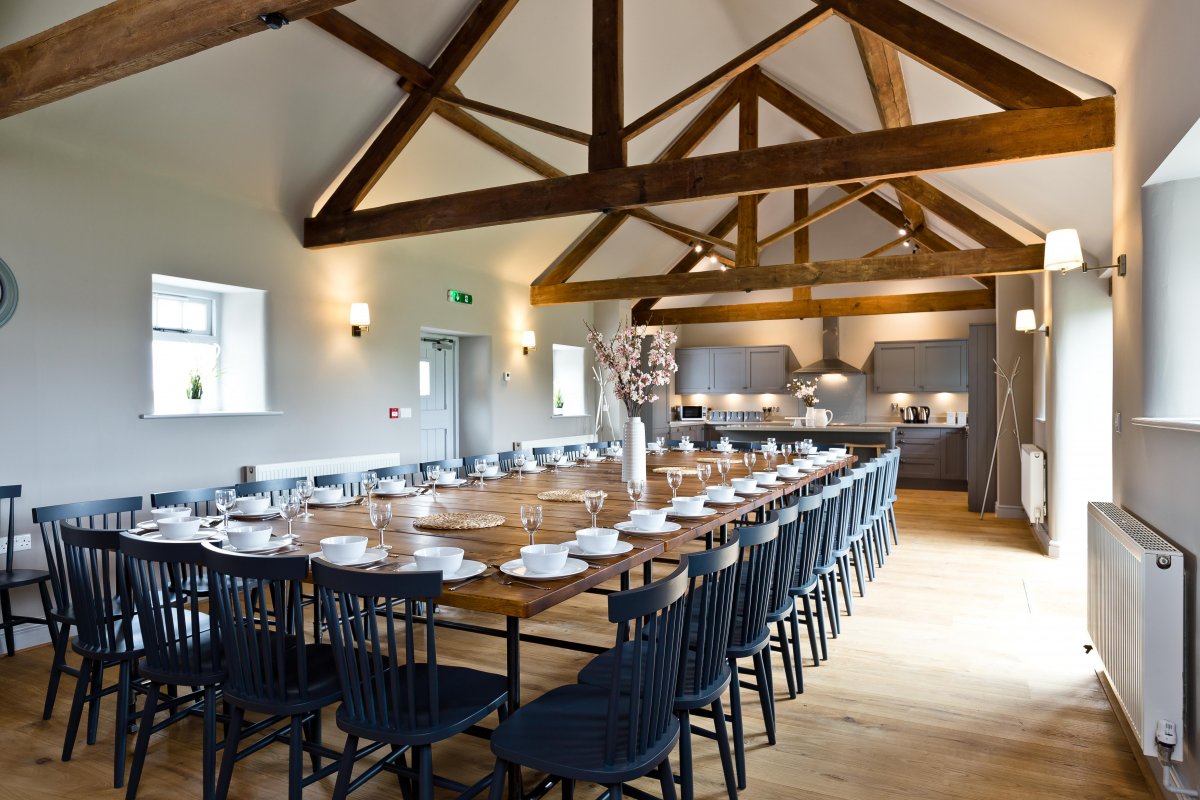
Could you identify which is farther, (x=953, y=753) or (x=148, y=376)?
(x=148, y=376)

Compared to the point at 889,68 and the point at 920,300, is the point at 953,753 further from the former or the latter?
the point at 920,300

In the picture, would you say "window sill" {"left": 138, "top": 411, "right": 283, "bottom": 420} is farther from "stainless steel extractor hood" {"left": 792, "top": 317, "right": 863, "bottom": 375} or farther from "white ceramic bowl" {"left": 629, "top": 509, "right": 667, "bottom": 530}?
"stainless steel extractor hood" {"left": 792, "top": 317, "right": 863, "bottom": 375}

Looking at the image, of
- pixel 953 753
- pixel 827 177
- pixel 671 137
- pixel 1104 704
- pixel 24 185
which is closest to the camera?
pixel 953 753

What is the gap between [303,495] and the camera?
2.95 metres

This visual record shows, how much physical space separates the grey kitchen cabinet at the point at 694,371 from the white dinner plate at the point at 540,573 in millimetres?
9935

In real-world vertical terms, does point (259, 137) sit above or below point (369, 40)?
below

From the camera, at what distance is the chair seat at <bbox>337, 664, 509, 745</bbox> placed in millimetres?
1872

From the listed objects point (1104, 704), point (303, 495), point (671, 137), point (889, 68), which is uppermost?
point (671, 137)

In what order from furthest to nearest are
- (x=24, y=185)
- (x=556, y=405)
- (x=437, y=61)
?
(x=556, y=405)
(x=437, y=61)
(x=24, y=185)

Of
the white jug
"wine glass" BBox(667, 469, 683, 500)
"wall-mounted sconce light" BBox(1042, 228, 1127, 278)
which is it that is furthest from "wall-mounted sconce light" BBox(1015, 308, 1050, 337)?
"wine glass" BBox(667, 469, 683, 500)

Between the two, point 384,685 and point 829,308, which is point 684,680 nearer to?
point 384,685

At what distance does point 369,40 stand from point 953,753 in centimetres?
521

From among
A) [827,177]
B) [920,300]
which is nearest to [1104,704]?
[827,177]

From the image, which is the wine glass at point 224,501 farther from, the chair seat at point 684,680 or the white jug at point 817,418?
the white jug at point 817,418
